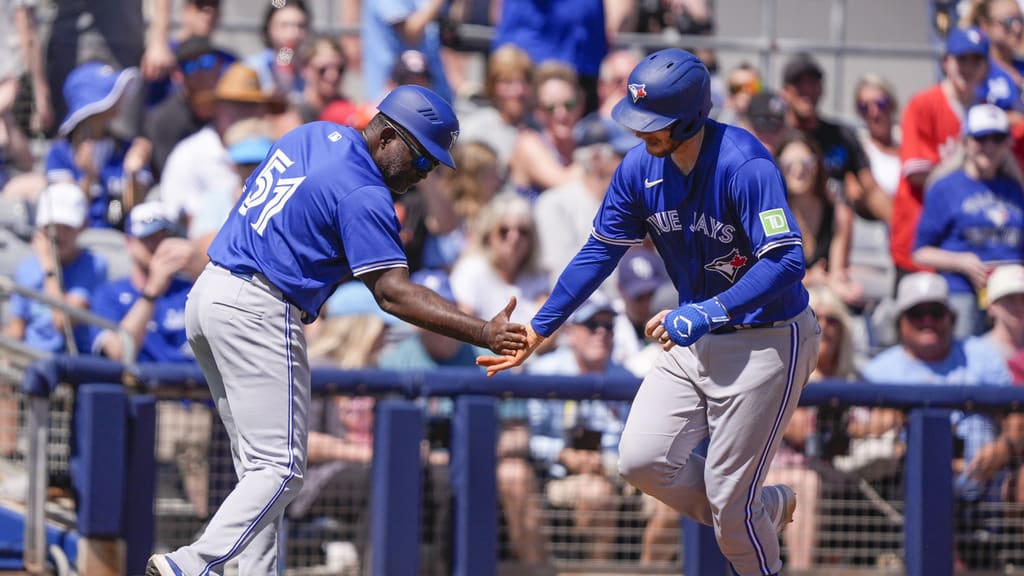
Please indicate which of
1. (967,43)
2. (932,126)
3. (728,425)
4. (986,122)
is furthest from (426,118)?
(967,43)

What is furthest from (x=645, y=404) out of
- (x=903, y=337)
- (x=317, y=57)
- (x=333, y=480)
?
(x=317, y=57)

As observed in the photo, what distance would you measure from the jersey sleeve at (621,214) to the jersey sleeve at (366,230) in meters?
0.89

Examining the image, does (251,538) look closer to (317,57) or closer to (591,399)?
(591,399)

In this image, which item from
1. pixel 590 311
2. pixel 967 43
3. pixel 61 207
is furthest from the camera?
pixel 967 43

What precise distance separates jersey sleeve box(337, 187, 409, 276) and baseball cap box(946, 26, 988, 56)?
543cm

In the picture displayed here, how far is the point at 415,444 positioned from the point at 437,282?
1131 mm

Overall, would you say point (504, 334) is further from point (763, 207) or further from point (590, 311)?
point (590, 311)

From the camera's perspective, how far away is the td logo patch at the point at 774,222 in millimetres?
4824

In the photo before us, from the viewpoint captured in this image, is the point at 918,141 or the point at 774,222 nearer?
the point at 774,222

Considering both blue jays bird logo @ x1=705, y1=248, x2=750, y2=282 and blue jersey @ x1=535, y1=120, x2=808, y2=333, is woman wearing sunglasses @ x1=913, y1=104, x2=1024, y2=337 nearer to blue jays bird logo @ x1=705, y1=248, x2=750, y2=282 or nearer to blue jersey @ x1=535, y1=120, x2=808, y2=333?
blue jersey @ x1=535, y1=120, x2=808, y2=333

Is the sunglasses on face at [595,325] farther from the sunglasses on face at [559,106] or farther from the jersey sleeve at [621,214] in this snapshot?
the sunglasses on face at [559,106]

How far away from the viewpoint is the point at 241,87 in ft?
27.9

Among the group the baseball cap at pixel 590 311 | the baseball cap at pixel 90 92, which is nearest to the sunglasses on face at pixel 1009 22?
the baseball cap at pixel 590 311

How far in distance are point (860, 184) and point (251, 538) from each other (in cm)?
556
